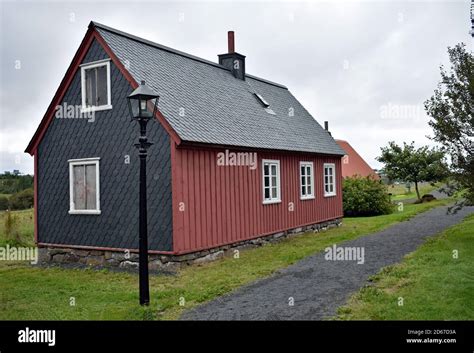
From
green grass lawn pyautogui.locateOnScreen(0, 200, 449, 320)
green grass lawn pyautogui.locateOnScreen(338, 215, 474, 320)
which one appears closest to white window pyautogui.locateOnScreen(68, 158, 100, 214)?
green grass lawn pyautogui.locateOnScreen(0, 200, 449, 320)

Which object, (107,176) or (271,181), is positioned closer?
(107,176)

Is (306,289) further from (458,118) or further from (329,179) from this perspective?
(329,179)

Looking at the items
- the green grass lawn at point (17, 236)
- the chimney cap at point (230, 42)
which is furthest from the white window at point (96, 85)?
the chimney cap at point (230, 42)

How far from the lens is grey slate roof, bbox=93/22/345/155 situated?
12586 mm

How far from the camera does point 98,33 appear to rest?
1281 cm

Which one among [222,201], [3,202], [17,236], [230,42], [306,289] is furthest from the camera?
[3,202]

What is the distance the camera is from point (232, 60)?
19.2 m

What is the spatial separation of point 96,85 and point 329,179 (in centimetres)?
1159

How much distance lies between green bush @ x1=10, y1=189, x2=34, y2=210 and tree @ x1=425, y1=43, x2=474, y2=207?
18.8 metres

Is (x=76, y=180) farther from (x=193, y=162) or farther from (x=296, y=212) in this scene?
(x=296, y=212)

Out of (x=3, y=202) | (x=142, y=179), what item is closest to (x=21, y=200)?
(x=3, y=202)

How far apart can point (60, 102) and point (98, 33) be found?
8.25ft

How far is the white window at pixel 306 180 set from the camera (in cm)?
1800
